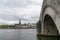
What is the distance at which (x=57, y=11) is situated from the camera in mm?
20375

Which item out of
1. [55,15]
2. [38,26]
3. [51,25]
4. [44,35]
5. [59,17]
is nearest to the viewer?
[59,17]

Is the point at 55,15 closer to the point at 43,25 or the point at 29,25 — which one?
the point at 43,25

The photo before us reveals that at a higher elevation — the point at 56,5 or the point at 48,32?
the point at 56,5

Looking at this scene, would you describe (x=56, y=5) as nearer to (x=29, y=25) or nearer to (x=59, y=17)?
(x=59, y=17)

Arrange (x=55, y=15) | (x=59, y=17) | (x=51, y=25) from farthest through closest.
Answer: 1. (x=51, y=25)
2. (x=55, y=15)
3. (x=59, y=17)

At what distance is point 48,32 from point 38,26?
14.5 ft

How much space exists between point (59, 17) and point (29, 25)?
11792 cm

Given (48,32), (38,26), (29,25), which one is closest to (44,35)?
(48,32)

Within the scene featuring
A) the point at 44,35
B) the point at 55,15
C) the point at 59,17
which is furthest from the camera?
the point at 44,35

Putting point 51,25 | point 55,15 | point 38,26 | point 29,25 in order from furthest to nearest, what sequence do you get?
A: point 29,25, point 38,26, point 51,25, point 55,15

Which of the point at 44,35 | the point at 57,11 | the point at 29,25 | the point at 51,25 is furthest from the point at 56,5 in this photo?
the point at 29,25

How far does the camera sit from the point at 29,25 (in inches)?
5408

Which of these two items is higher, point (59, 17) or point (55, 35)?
point (59, 17)

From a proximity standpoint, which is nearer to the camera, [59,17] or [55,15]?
[59,17]
